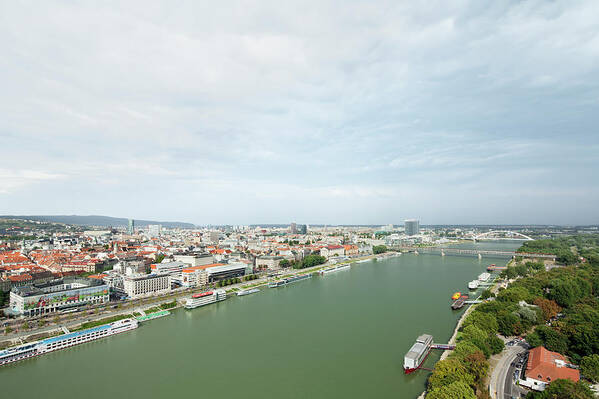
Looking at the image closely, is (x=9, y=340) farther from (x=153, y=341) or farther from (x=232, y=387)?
(x=232, y=387)

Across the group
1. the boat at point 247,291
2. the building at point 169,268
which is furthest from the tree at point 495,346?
the building at point 169,268

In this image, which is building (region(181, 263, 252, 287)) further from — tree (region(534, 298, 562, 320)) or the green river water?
→ tree (region(534, 298, 562, 320))

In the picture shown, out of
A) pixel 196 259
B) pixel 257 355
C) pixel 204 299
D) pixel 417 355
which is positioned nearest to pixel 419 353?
pixel 417 355

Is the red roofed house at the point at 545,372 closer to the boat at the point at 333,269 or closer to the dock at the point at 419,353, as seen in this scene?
the dock at the point at 419,353

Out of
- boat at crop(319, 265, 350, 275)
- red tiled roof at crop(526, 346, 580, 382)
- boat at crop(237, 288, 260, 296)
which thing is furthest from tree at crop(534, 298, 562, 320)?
boat at crop(319, 265, 350, 275)

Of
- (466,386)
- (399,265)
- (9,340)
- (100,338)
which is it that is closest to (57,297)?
(9,340)
